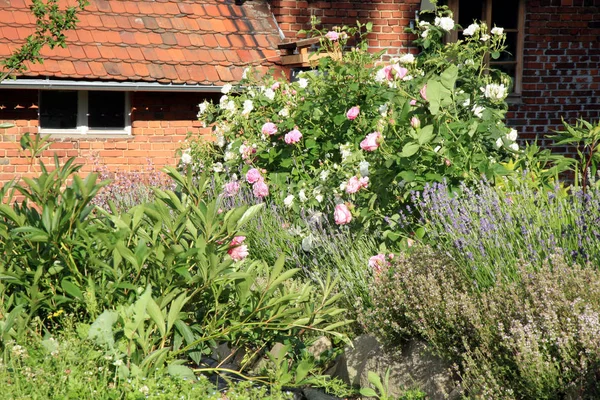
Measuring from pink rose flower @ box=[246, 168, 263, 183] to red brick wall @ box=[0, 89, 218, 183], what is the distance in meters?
3.73

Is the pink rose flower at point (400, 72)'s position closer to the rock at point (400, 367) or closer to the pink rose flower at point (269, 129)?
the pink rose flower at point (269, 129)

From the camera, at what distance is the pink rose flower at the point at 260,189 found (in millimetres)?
6840

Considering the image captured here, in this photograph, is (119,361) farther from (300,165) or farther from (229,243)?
(300,165)

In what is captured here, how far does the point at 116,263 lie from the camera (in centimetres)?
441

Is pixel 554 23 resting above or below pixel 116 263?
above

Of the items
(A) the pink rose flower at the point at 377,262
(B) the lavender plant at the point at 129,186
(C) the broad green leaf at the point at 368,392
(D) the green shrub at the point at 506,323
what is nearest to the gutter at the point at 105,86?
(B) the lavender plant at the point at 129,186

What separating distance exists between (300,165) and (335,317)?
6.87 ft

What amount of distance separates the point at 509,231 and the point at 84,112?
286 inches

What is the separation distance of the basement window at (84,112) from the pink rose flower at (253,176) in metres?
4.27

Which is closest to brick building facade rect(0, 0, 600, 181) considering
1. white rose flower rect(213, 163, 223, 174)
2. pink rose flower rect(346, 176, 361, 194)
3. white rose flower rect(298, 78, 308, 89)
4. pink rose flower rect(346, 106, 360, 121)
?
white rose flower rect(213, 163, 223, 174)

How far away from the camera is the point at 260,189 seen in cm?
684

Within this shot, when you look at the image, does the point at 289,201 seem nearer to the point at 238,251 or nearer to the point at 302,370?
the point at 238,251

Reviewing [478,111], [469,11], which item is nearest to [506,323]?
[478,111]

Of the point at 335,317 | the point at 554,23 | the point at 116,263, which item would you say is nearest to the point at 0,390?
the point at 116,263
